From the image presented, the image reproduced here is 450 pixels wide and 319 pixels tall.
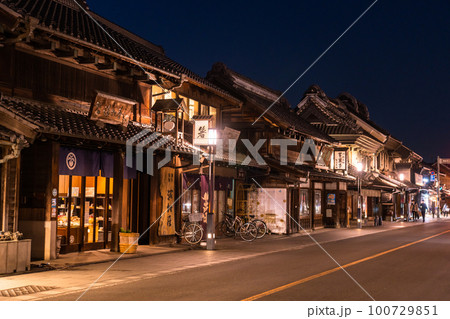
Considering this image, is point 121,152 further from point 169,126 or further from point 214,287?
point 214,287

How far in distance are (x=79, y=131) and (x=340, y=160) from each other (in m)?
27.4

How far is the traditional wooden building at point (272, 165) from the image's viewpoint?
28.5 m

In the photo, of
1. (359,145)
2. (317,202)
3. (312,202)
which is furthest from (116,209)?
(359,145)

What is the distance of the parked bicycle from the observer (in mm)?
24859

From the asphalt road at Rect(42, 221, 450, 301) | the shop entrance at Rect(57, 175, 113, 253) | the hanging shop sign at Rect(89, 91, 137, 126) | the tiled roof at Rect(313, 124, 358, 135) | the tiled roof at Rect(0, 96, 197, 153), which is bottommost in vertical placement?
the asphalt road at Rect(42, 221, 450, 301)

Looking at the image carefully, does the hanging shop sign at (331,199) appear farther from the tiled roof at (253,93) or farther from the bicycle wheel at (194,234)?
the bicycle wheel at (194,234)

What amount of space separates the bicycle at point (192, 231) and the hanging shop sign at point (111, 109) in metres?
5.38

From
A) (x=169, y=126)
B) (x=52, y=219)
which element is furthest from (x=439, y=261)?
(x=52, y=219)

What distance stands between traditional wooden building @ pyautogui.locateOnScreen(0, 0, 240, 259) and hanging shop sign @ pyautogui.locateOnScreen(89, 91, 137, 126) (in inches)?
1.4

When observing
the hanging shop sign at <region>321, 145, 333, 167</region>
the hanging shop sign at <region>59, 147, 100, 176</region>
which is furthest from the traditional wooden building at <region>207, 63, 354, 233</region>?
the hanging shop sign at <region>59, 147, 100, 176</region>

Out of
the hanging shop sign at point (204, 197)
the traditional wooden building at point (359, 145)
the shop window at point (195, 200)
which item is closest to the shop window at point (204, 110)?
the shop window at point (195, 200)

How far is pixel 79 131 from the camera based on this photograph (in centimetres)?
1555

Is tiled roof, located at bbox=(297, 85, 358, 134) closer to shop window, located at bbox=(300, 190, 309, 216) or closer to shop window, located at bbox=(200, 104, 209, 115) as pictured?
shop window, located at bbox=(300, 190, 309, 216)

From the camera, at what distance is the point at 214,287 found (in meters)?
11.3
